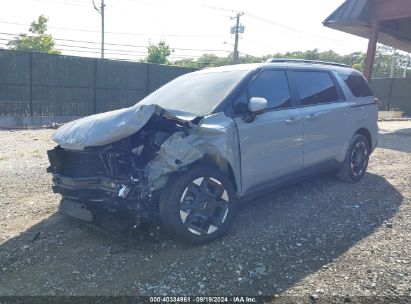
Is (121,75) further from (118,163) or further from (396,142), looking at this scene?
(118,163)

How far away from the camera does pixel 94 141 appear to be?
11.6 feet

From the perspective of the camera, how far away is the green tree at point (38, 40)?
3738 centimetres

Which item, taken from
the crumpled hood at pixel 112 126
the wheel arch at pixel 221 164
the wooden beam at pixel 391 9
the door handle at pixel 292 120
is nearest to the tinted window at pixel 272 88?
the door handle at pixel 292 120

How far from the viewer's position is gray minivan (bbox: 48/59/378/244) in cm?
361

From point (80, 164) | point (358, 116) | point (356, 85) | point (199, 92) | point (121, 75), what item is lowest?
point (80, 164)

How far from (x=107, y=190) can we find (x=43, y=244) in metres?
1.06

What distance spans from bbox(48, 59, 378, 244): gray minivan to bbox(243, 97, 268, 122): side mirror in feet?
0.03

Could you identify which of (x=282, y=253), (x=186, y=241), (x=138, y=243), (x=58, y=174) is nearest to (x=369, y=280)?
(x=282, y=253)

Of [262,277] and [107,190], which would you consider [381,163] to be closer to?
[262,277]

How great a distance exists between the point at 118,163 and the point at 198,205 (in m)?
0.88

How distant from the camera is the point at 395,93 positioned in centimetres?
2483

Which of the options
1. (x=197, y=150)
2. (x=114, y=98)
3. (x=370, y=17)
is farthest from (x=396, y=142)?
(x=114, y=98)

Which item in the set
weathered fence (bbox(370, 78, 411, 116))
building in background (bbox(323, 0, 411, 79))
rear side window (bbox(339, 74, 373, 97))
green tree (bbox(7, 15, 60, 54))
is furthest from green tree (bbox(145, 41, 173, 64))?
rear side window (bbox(339, 74, 373, 97))

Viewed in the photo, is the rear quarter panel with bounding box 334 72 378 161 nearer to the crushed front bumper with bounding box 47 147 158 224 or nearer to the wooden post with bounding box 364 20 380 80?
the crushed front bumper with bounding box 47 147 158 224
